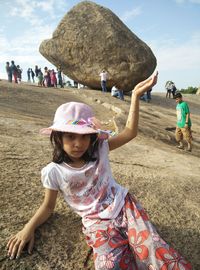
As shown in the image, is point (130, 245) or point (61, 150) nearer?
point (130, 245)

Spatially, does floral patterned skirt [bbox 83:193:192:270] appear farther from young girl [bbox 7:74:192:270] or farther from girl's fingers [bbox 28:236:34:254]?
girl's fingers [bbox 28:236:34:254]

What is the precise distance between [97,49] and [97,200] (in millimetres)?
16997

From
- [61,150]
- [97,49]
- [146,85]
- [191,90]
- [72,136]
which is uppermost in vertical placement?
[97,49]

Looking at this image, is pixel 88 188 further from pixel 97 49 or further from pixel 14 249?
pixel 97 49

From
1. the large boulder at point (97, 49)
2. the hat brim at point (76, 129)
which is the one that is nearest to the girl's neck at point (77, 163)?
the hat brim at point (76, 129)

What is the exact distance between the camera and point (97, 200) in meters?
2.38

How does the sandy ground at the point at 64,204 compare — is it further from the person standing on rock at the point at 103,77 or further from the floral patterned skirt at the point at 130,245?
the person standing on rock at the point at 103,77

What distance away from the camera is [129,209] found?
2334 mm

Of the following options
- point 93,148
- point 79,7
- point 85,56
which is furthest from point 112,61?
point 93,148

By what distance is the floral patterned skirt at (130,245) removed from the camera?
6.78ft

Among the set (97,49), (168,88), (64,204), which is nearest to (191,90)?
(168,88)

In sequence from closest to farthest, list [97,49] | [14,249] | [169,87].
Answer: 1. [14,249]
2. [97,49]
3. [169,87]

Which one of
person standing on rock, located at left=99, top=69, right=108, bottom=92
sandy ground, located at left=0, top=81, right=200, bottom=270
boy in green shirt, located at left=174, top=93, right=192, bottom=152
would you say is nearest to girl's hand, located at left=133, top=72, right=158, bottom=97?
sandy ground, located at left=0, top=81, right=200, bottom=270

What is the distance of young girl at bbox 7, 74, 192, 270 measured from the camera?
2121mm
